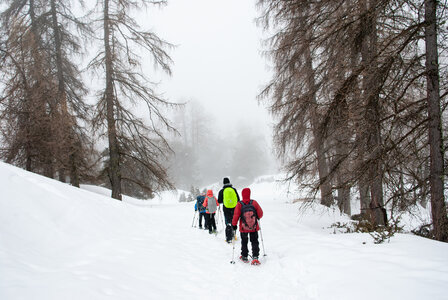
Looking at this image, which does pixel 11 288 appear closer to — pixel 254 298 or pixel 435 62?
pixel 254 298

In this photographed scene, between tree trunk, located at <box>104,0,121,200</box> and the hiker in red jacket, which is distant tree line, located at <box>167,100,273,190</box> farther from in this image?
the hiker in red jacket

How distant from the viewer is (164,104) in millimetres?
10734

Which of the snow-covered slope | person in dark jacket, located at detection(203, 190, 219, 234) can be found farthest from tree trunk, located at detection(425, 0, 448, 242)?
person in dark jacket, located at detection(203, 190, 219, 234)

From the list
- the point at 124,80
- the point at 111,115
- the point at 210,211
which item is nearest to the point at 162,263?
the point at 210,211

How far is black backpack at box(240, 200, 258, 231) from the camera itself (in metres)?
4.98

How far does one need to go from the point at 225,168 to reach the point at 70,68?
106 ft

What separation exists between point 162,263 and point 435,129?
5758mm

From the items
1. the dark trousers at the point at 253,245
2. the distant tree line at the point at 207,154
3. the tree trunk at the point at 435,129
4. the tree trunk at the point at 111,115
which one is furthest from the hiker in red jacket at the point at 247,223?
the distant tree line at the point at 207,154

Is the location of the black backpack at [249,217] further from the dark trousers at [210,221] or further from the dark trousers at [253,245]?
the dark trousers at [210,221]

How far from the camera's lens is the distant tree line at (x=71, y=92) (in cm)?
892

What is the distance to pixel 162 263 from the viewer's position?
437 centimetres

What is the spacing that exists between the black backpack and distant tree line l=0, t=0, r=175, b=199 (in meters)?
6.91

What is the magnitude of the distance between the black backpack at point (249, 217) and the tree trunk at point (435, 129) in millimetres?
3367

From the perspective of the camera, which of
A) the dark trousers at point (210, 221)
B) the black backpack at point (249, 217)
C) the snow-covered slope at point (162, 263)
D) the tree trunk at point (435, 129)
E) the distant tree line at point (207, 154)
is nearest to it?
the snow-covered slope at point (162, 263)
